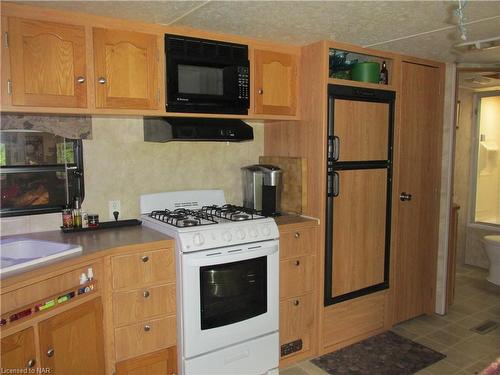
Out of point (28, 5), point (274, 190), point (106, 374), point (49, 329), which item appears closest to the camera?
point (49, 329)

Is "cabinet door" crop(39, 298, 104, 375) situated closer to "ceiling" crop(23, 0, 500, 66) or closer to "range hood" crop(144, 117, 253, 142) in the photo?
"range hood" crop(144, 117, 253, 142)

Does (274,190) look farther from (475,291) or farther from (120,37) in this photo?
(475,291)

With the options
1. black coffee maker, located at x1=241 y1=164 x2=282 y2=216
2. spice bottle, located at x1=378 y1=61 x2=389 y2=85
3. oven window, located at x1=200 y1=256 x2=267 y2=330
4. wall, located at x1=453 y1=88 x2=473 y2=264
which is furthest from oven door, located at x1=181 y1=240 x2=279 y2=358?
wall, located at x1=453 y1=88 x2=473 y2=264

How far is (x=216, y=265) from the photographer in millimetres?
2277

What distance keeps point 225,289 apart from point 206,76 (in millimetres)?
1304

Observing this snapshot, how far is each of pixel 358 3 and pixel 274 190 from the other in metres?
1.32

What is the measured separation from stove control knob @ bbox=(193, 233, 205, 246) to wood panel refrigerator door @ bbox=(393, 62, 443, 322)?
5.49 ft

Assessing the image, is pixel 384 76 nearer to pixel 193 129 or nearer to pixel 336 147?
pixel 336 147

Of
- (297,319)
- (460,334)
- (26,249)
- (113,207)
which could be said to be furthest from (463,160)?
(26,249)

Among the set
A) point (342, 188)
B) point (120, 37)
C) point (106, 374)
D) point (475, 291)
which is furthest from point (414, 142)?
point (106, 374)

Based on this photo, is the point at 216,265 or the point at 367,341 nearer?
the point at 216,265

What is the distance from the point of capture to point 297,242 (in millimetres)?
2678

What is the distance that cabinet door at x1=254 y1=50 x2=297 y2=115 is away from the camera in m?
2.64

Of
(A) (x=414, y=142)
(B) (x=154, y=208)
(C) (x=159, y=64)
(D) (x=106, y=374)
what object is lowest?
(D) (x=106, y=374)
